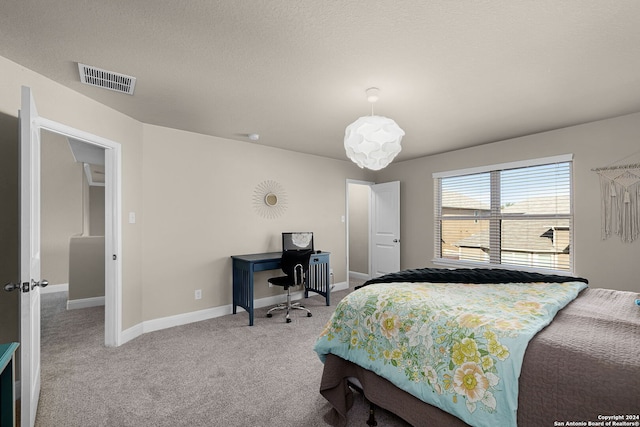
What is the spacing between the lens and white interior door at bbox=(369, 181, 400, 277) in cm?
530

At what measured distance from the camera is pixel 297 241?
177 inches

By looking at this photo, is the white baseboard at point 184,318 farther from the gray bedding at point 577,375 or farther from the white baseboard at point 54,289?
the white baseboard at point 54,289

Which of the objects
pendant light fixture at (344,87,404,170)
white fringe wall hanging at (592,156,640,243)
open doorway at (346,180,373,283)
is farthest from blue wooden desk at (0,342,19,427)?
open doorway at (346,180,373,283)

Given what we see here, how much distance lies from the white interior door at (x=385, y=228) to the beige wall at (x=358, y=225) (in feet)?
1.85

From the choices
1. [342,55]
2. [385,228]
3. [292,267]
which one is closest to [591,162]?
[385,228]

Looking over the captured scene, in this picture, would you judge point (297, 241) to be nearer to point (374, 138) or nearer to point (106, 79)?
point (374, 138)

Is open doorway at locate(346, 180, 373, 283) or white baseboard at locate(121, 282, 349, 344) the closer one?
white baseboard at locate(121, 282, 349, 344)

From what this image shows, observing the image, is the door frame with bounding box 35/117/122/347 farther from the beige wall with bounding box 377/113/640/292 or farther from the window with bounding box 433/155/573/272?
the beige wall with bounding box 377/113/640/292

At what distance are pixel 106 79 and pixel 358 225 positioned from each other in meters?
4.98

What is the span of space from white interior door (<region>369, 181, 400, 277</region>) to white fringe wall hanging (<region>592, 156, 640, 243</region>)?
104 inches

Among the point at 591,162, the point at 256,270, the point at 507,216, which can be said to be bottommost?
the point at 256,270

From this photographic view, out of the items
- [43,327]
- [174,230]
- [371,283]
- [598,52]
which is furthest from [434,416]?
[43,327]

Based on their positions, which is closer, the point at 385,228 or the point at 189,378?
the point at 189,378

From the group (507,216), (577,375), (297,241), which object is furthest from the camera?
(297,241)
